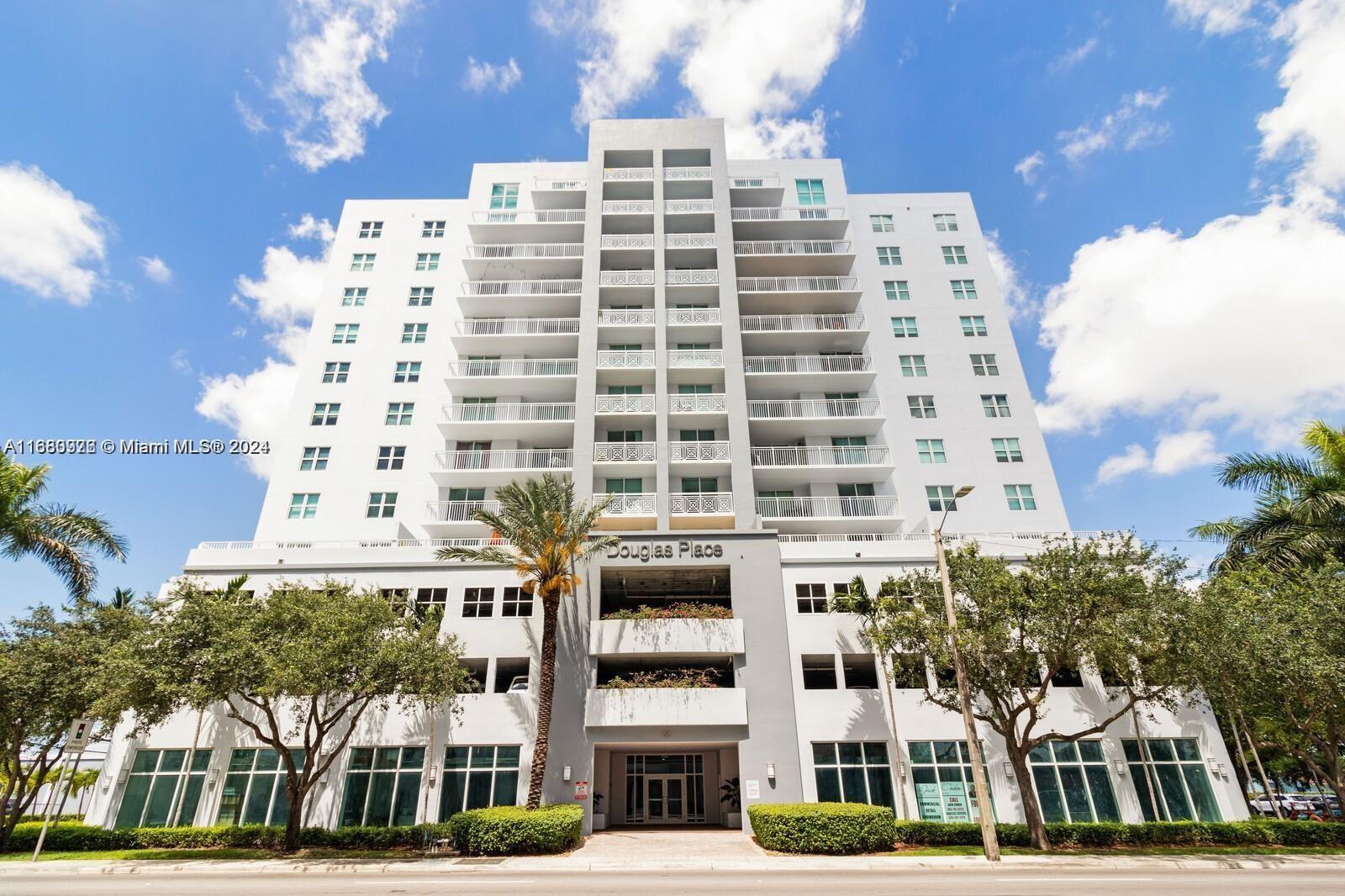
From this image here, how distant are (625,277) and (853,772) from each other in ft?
91.8

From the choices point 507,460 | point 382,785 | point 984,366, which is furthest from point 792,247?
point 382,785

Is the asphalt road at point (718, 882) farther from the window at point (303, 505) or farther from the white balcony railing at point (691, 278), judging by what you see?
the white balcony railing at point (691, 278)

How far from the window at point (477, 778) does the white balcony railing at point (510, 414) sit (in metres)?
16.3

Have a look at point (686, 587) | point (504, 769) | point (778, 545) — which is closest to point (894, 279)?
point (778, 545)

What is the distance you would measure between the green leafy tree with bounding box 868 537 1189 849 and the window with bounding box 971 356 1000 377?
1736 cm

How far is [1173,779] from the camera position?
25.0 meters

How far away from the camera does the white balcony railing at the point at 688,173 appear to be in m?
41.1

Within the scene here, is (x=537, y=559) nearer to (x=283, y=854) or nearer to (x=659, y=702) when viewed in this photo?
(x=659, y=702)

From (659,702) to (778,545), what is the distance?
8449 millimetres

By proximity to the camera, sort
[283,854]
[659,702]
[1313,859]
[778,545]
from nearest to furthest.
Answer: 1. [1313,859]
2. [283,854]
3. [659,702]
4. [778,545]

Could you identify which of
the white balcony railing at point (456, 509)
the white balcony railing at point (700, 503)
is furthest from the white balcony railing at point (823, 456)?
the white balcony railing at point (456, 509)

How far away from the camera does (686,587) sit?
3166 cm

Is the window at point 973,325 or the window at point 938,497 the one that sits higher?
the window at point 973,325

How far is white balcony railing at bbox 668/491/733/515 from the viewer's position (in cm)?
3172
